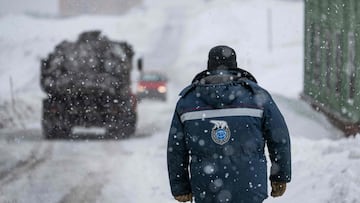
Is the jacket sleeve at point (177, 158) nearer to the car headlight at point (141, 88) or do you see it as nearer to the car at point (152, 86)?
the car at point (152, 86)

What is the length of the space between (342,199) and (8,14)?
88667 millimetres

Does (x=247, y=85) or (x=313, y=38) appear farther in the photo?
(x=313, y=38)

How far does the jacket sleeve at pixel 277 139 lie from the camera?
15.1 feet

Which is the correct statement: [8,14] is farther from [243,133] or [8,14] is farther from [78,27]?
[243,133]

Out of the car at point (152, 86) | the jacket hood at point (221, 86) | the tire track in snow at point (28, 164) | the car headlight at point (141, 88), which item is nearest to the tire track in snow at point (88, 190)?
the tire track in snow at point (28, 164)

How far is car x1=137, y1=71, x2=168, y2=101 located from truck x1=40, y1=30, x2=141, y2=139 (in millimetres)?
13587

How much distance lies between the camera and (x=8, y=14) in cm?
9144

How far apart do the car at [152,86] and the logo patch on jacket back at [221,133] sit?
2951 cm

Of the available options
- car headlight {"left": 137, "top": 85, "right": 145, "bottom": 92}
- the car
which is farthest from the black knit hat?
car headlight {"left": 137, "top": 85, "right": 145, "bottom": 92}

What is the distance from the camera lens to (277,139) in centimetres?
462

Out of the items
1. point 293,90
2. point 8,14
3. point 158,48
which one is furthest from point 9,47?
point 293,90

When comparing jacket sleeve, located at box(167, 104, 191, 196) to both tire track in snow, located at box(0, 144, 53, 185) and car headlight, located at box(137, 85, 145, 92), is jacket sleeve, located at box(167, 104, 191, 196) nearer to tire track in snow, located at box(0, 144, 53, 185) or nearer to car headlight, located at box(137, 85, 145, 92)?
tire track in snow, located at box(0, 144, 53, 185)

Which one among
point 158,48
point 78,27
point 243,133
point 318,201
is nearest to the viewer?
point 243,133

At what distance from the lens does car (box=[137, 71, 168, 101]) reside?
34156 mm
